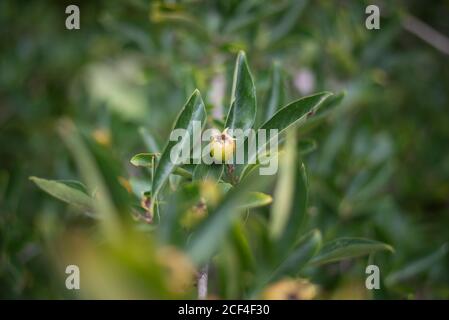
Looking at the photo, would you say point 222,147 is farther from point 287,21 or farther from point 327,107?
point 287,21

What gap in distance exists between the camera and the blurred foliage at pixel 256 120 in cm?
83

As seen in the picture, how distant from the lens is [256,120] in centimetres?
90

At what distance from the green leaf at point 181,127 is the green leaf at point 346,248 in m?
0.27

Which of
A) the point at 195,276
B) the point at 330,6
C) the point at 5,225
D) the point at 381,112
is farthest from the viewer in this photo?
the point at 381,112

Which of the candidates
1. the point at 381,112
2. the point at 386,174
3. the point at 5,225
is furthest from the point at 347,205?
the point at 5,225

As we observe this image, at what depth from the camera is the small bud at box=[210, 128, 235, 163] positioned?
0.70m

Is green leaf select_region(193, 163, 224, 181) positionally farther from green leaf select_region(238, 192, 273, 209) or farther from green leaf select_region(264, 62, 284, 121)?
green leaf select_region(264, 62, 284, 121)

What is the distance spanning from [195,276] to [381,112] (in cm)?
123

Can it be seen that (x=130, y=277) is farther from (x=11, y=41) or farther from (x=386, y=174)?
(x=11, y=41)

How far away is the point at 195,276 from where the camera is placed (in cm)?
67

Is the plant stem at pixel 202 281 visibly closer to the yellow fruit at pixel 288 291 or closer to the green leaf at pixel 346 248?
the yellow fruit at pixel 288 291

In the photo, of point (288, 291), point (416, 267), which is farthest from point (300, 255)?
point (416, 267)

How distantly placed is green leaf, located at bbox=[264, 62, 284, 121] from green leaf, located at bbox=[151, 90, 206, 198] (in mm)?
207

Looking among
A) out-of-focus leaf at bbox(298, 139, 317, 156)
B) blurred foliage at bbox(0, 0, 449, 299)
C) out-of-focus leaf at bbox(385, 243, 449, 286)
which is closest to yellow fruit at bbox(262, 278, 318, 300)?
blurred foliage at bbox(0, 0, 449, 299)
